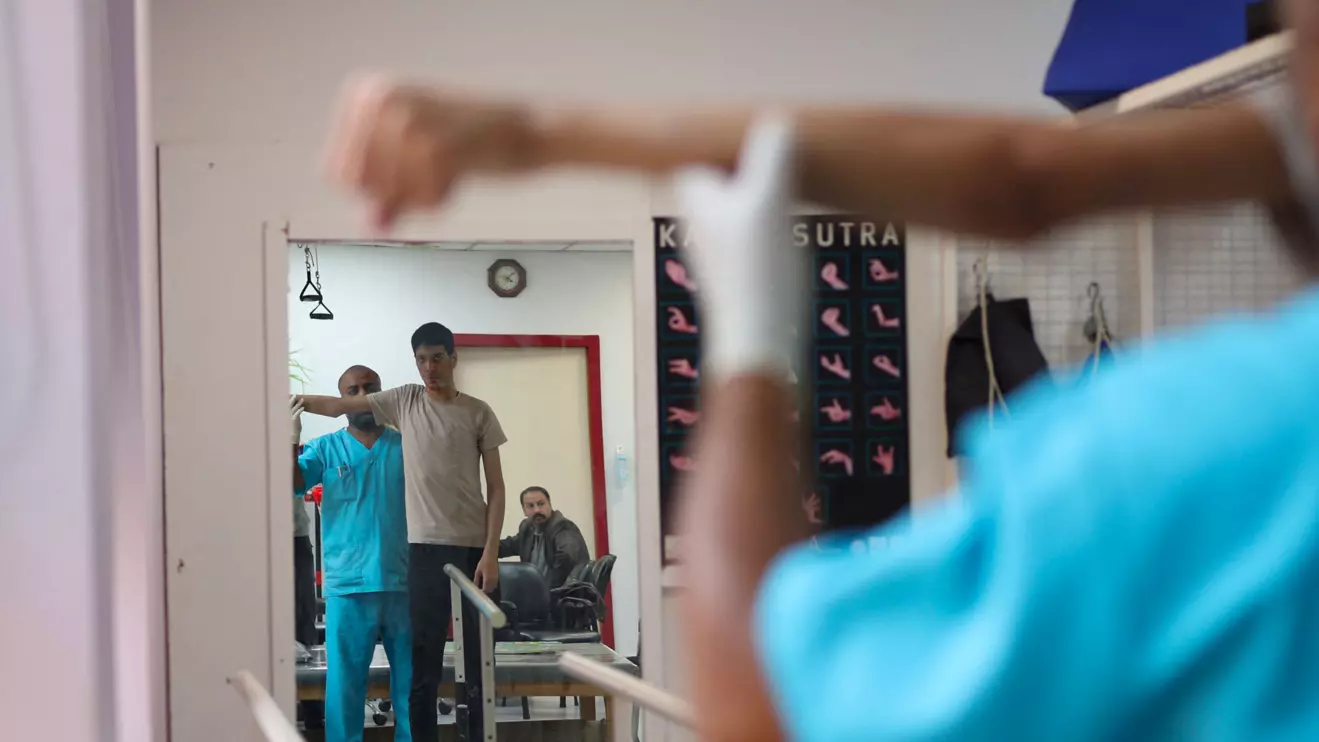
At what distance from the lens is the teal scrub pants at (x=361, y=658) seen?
98.2 inches

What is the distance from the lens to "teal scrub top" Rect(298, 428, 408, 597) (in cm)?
248

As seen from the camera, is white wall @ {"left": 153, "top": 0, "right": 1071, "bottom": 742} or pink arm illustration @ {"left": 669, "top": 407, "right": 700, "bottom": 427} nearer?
white wall @ {"left": 153, "top": 0, "right": 1071, "bottom": 742}

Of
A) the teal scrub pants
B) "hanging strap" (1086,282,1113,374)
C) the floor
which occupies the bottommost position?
the floor

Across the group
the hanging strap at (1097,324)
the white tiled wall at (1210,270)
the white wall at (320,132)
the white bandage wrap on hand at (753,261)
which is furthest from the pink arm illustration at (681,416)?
the white bandage wrap on hand at (753,261)

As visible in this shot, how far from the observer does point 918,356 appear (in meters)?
2.62

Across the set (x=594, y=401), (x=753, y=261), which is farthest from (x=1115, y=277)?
(x=753, y=261)

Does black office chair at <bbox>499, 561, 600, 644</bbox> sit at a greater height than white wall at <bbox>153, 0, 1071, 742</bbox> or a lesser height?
lesser

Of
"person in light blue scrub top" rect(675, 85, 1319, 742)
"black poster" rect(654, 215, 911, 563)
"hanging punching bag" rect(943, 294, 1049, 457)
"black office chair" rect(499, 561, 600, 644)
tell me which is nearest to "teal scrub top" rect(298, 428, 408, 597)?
"black office chair" rect(499, 561, 600, 644)

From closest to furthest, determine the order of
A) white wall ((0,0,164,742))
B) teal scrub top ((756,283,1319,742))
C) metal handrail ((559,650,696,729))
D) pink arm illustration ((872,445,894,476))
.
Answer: teal scrub top ((756,283,1319,742)), white wall ((0,0,164,742)), metal handrail ((559,650,696,729)), pink arm illustration ((872,445,894,476))

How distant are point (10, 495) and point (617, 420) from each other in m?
1.90

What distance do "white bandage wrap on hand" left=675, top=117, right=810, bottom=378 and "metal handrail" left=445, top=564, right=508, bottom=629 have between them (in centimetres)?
173

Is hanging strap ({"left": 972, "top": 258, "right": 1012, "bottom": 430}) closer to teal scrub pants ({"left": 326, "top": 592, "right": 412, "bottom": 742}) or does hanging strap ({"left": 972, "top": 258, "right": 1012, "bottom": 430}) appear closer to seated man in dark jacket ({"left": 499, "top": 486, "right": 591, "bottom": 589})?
seated man in dark jacket ({"left": 499, "top": 486, "right": 591, "bottom": 589})

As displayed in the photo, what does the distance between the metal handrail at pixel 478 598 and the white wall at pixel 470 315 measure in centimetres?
19

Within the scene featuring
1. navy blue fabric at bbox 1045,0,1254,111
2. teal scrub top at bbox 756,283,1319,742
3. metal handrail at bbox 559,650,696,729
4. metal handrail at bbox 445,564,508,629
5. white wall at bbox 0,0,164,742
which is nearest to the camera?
teal scrub top at bbox 756,283,1319,742
